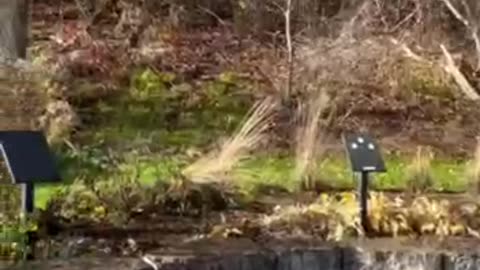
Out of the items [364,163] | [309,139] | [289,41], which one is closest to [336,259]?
[364,163]

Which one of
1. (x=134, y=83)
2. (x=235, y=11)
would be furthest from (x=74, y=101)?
(x=235, y=11)

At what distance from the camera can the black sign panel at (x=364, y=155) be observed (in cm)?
648

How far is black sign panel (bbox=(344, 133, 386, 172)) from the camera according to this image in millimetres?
6477

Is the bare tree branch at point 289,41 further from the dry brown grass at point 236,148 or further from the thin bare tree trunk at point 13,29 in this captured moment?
the thin bare tree trunk at point 13,29

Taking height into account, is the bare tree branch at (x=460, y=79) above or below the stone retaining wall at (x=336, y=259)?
above

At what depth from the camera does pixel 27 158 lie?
19.0 feet

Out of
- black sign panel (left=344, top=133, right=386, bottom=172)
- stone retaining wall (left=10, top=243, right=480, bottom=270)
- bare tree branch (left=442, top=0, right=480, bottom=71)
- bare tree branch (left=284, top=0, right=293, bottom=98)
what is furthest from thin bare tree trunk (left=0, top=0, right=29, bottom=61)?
stone retaining wall (left=10, top=243, right=480, bottom=270)

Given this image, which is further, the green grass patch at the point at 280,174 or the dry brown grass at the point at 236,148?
the green grass patch at the point at 280,174

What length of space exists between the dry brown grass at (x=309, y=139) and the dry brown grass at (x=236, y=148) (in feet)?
0.89

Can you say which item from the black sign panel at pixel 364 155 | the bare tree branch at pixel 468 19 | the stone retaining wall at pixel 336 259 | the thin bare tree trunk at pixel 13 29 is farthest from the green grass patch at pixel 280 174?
the thin bare tree trunk at pixel 13 29

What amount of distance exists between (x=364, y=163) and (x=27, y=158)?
→ 1.86 m

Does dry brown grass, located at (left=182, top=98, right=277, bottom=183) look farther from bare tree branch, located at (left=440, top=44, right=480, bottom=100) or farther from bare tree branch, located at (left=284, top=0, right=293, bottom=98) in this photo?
bare tree branch, located at (left=440, top=44, right=480, bottom=100)

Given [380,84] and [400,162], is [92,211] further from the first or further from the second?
[380,84]

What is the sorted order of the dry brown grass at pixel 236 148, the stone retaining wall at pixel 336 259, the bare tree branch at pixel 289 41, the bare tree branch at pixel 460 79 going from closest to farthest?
the stone retaining wall at pixel 336 259 < the dry brown grass at pixel 236 148 < the bare tree branch at pixel 289 41 < the bare tree branch at pixel 460 79
